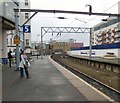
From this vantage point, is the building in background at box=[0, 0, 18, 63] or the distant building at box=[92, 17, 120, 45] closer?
the building in background at box=[0, 0, 18, 63]

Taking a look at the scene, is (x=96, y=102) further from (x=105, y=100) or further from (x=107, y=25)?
(x=107, y=25)

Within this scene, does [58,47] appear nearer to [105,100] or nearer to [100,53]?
[100,53]

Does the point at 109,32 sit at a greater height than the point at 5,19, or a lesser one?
greater

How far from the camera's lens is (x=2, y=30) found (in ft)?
116

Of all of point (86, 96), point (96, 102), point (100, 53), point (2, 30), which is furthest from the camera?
point (100, 53)

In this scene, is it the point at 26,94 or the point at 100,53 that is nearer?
the point at 26,94

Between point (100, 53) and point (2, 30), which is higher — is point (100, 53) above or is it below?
below

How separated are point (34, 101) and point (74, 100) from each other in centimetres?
128

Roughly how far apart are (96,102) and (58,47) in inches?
4638

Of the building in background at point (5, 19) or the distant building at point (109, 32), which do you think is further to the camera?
the distant building at point (109, 32)

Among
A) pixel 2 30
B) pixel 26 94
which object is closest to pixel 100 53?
pixel 2 30

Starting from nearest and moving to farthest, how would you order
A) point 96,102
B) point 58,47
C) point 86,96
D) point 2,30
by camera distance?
1. point 96,102
2. point 86,96
3. point 2,30
4. point 58,47

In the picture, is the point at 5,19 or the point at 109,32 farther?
the point at 109,32

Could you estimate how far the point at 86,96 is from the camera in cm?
1096
